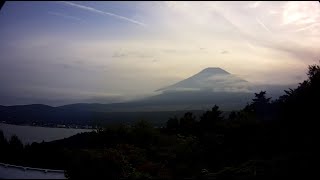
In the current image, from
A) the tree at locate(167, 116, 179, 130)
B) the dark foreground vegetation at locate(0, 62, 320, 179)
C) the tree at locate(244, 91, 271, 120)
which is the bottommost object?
the dark foreground vegetation at locate(0, 62, 320, 179)

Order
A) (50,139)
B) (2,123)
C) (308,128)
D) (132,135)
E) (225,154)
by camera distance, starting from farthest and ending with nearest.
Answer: (50,139) → (2,123) → (132,135) → (225,154) → (308,128)

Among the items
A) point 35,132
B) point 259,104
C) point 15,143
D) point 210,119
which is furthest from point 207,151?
point 35,132

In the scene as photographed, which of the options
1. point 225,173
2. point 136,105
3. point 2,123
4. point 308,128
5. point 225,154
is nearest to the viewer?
point 225,173

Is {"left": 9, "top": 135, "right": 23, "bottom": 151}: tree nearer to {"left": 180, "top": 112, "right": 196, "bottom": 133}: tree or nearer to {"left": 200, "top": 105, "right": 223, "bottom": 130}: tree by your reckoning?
{"left": 180, "top": 112, "right": 196, "bottom": 133}: tree

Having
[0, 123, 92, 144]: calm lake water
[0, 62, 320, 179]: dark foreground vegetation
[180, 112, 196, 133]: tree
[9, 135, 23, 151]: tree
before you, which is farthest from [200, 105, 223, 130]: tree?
[9, 135, 23, 151]: tree

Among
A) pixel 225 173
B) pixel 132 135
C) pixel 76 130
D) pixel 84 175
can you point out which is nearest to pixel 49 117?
pixel 76 130

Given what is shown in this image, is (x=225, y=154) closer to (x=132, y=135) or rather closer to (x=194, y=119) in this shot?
(x=132, y=135)

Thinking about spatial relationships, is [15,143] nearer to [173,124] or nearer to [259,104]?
[173,124]
